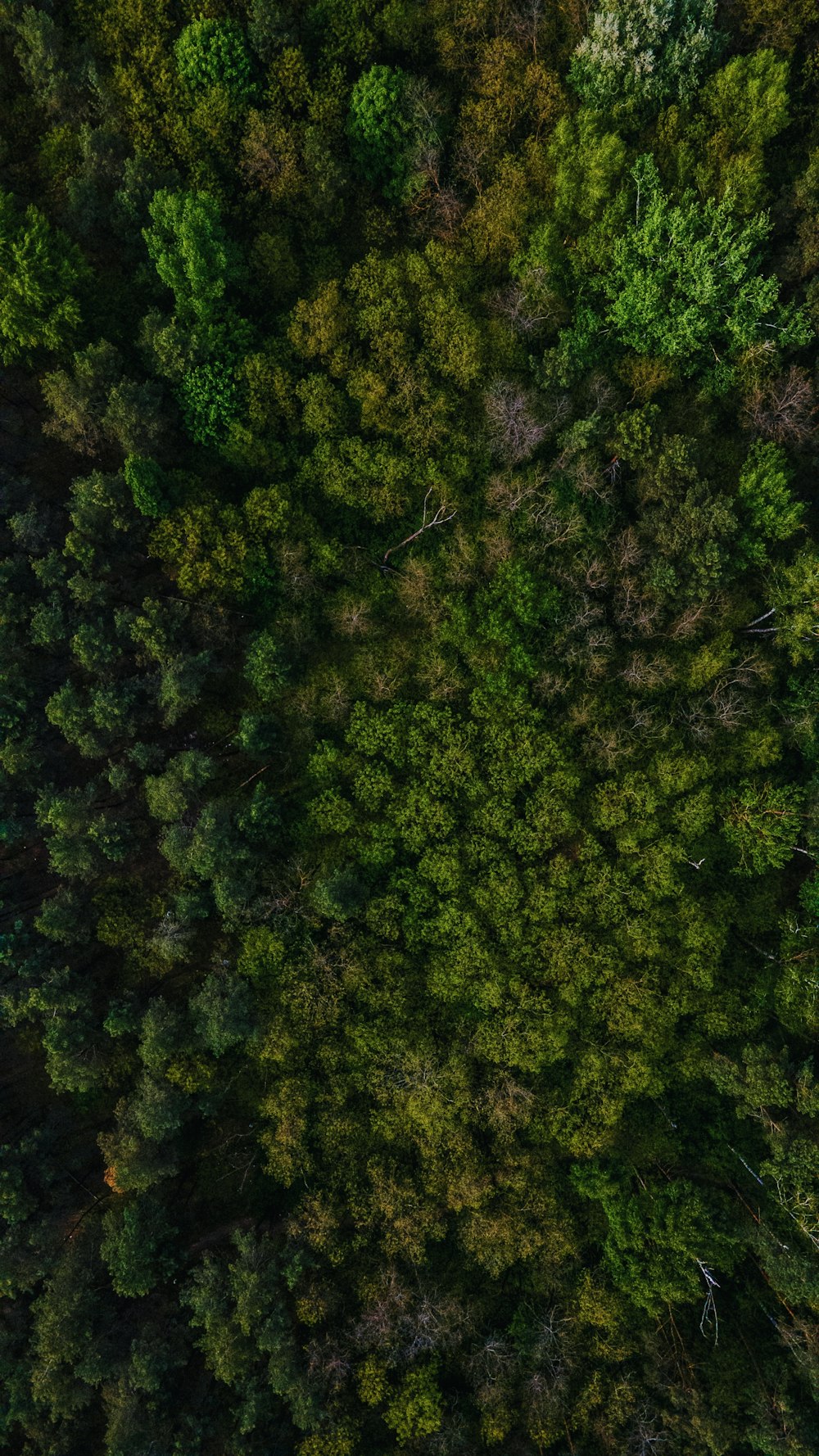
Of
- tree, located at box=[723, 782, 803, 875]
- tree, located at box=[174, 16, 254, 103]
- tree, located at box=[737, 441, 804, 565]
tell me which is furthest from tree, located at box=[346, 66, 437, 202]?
tree, located at box=[723, 782, 803, 875]

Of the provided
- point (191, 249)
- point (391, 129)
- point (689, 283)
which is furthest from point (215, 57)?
point (689, 283)

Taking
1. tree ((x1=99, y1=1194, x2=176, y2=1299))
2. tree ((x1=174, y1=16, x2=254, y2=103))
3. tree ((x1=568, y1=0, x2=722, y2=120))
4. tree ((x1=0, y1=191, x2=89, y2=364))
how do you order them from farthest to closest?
tree ((x1=174, y1=16, x2=254, y2=103)) < tree ((x1=99, y1=1194, x2=176, y2=1299)) < tree ((x1=568, y1=0, x2=722, y2=120)) < tree ((x1=0, y1=191, x2=89, y2=364))

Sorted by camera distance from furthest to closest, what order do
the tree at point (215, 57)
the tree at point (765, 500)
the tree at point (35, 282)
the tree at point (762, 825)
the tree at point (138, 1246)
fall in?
1. the tree at point (762, 825)
2. the tree at point (765, 500)
3. the tree at point (215, 57)
4. the tree at point (138, 1246)
5. the tree at point (35, 282)

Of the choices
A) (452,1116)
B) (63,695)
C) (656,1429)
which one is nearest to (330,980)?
(452,1116)

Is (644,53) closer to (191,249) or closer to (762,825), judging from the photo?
(191,249)

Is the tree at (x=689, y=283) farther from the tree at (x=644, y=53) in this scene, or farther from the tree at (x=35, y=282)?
the tree at (x=35, y=282)

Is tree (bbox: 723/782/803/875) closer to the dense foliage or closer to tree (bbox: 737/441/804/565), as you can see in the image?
the dense foliage

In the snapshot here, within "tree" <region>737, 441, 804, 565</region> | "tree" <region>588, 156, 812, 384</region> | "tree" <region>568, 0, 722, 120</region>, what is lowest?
"tree" <region>737, 441, 804, 565</region>

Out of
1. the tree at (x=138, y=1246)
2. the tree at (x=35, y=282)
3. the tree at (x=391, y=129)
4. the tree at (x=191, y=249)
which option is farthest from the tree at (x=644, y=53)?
the tree at (x=138, y=1246)
